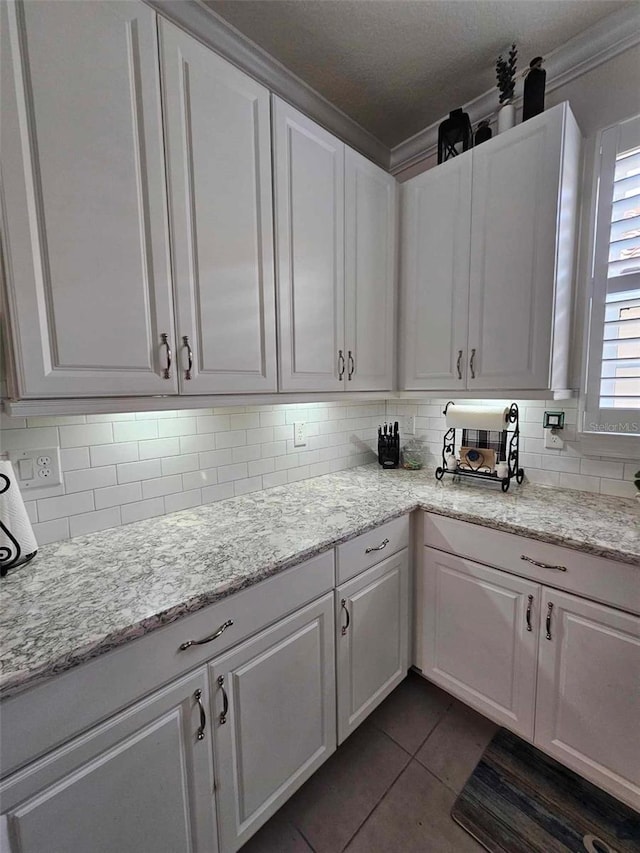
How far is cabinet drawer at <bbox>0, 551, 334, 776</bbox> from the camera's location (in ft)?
2.14

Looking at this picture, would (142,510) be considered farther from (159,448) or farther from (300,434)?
(300,434)

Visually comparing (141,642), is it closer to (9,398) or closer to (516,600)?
(9,398)

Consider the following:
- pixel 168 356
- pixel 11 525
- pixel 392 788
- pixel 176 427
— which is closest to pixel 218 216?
pixel 168 356

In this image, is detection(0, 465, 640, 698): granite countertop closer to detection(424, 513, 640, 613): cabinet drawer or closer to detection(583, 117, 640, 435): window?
detection(424, 513, 640, 613): cabinet drawer

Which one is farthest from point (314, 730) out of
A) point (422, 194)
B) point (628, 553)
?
point (422, 194)

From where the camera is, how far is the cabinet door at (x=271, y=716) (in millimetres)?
967

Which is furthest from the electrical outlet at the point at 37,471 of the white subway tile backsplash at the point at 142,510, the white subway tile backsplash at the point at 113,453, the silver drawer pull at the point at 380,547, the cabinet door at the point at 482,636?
the cabinet door at the point at 482,636

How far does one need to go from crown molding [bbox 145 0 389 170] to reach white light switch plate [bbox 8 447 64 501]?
1.34 m

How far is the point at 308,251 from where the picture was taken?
4.72ft

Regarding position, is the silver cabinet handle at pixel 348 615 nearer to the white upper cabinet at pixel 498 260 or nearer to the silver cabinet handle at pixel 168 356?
the silver cabinet handle at pixel 168 356

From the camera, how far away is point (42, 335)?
873 mm

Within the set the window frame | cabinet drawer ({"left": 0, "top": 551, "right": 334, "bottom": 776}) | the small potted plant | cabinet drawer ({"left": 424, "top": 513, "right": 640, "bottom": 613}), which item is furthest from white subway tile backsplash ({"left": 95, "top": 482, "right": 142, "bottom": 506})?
the small potted plant

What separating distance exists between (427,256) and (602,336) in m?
0.85

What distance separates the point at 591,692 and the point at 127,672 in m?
1.42
